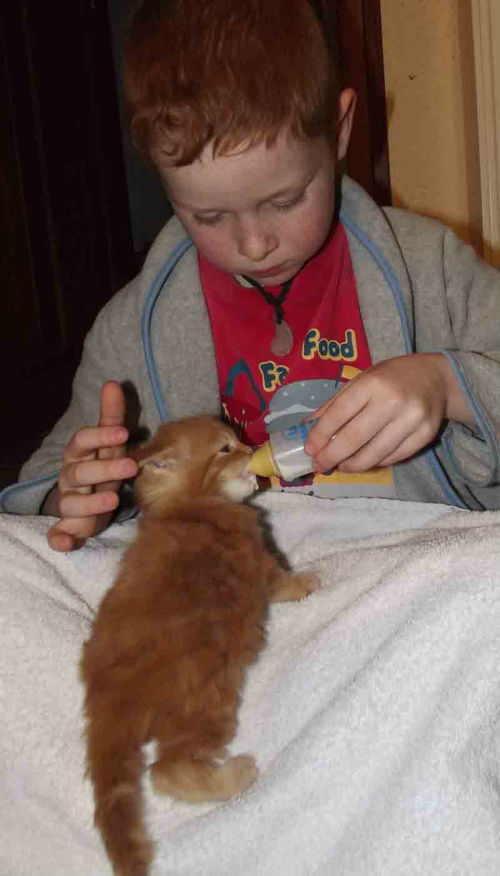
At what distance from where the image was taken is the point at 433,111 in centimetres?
194

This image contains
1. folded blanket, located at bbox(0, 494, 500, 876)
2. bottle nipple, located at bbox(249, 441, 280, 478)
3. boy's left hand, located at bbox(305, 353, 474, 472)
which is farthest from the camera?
bottle nipple, located at bbox(249, 441, 280, 478)

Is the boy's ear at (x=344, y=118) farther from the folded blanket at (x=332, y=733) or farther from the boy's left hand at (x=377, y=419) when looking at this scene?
the folded blanket at (x=332, y=733)

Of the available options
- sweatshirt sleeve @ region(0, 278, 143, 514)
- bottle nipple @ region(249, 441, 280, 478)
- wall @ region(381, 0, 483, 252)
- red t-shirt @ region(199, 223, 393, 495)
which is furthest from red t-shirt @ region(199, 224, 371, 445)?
wall @ region(381, 0, 483, 252)

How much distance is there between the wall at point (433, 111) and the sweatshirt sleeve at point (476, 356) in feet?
2.35

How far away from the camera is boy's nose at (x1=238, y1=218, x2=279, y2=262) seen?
3.50 feet

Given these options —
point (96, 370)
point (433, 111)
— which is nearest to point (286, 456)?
point (96, 370)

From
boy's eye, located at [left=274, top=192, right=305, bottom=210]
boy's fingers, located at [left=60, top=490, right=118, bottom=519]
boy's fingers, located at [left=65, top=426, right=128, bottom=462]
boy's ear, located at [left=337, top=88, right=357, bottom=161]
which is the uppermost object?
boy's ear, located at [left=337, top=88, right=357, bottom=161]

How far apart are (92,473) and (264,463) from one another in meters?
0.22

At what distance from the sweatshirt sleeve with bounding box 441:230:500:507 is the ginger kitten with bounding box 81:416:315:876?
0.32 m

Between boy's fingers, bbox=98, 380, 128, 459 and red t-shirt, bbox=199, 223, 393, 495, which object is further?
red t-shirt, bbox=199, 223, 393, 495

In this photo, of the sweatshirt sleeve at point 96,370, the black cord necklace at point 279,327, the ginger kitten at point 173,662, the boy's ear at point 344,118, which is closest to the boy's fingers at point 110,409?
the ginger kitten at point 173,662

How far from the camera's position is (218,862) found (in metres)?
0.78

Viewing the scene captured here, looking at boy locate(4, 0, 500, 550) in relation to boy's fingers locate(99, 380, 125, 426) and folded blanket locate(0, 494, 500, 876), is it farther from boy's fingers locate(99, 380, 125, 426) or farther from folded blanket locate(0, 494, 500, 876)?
folded blanket locate(0, 494, 500, 876)

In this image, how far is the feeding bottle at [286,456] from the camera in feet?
3.30
